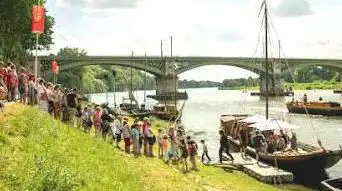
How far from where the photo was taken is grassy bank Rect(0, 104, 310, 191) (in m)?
11.2

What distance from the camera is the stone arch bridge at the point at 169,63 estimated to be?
9975cm

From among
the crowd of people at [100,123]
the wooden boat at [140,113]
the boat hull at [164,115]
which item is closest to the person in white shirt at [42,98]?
A: the crowd of people at [100,123]

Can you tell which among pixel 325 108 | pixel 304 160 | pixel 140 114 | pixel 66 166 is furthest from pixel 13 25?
pixel 66 166

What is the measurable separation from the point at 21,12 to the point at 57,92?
103 ft

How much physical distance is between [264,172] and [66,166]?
12524 millimetres

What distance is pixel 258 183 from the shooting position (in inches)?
861

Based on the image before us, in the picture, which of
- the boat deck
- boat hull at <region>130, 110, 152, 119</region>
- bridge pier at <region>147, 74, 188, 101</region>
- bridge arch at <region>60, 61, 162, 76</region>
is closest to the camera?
the boat deck

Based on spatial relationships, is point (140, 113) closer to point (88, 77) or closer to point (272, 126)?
point (272, 126)

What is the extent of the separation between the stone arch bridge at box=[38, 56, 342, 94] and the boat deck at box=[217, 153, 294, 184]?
75689 millimetres

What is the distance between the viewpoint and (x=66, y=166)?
41.8 feet

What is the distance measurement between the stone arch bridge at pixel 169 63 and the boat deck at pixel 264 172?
75689mm

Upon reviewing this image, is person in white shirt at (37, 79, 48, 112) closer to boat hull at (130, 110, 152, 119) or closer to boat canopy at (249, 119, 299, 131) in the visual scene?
boat canopy at (249, 119, 299, 131)

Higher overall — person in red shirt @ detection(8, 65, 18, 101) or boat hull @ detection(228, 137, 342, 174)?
person in red shirt @ detection(8, 65, 18, 101)

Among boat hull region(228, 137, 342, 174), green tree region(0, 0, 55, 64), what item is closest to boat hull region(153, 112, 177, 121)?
green tree region(0, 0, 55, 64)
